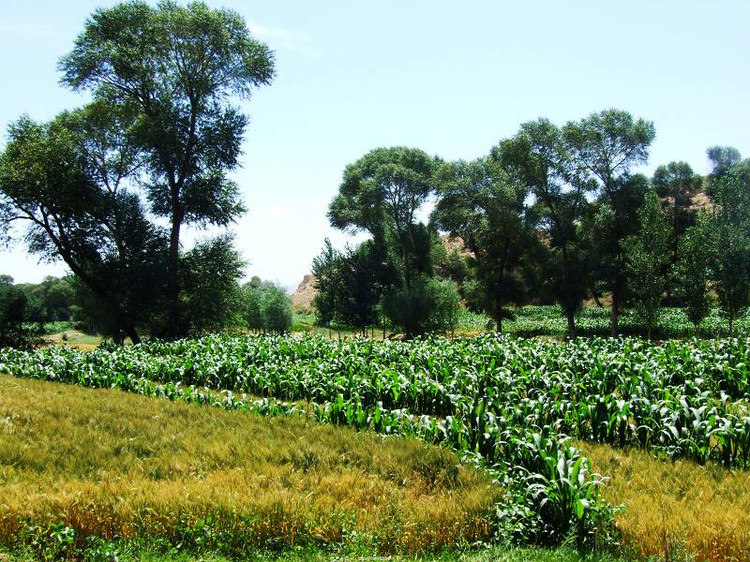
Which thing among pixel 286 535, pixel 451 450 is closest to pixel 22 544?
pixel 286 535

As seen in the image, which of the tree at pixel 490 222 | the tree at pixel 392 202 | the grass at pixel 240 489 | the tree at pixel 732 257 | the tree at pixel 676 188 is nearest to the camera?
the grass at pixel 240 489

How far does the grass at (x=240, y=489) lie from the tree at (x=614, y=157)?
109 ft

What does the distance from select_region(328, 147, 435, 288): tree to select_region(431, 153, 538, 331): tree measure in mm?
9255

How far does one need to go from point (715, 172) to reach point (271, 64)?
68.7m

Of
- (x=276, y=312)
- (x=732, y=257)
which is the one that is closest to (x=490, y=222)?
(x=732, y=257)

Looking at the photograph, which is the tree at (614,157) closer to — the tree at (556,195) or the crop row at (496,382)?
the tree at (556,195)

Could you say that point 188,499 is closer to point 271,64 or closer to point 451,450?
point 451,450

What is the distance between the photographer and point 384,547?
16.8 ft

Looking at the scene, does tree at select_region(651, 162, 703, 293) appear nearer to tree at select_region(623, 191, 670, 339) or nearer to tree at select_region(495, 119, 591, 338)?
tree at select_region(495, 119, 591, 338)

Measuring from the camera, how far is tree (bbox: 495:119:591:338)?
37125 mm

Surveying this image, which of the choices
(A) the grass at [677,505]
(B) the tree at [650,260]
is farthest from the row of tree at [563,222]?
(A) the grass at [677,505]

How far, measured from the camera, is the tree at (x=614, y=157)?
36.2 m

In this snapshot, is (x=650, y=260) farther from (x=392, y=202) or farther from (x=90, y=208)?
(x=90, y=208)

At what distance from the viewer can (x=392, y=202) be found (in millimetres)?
49781
